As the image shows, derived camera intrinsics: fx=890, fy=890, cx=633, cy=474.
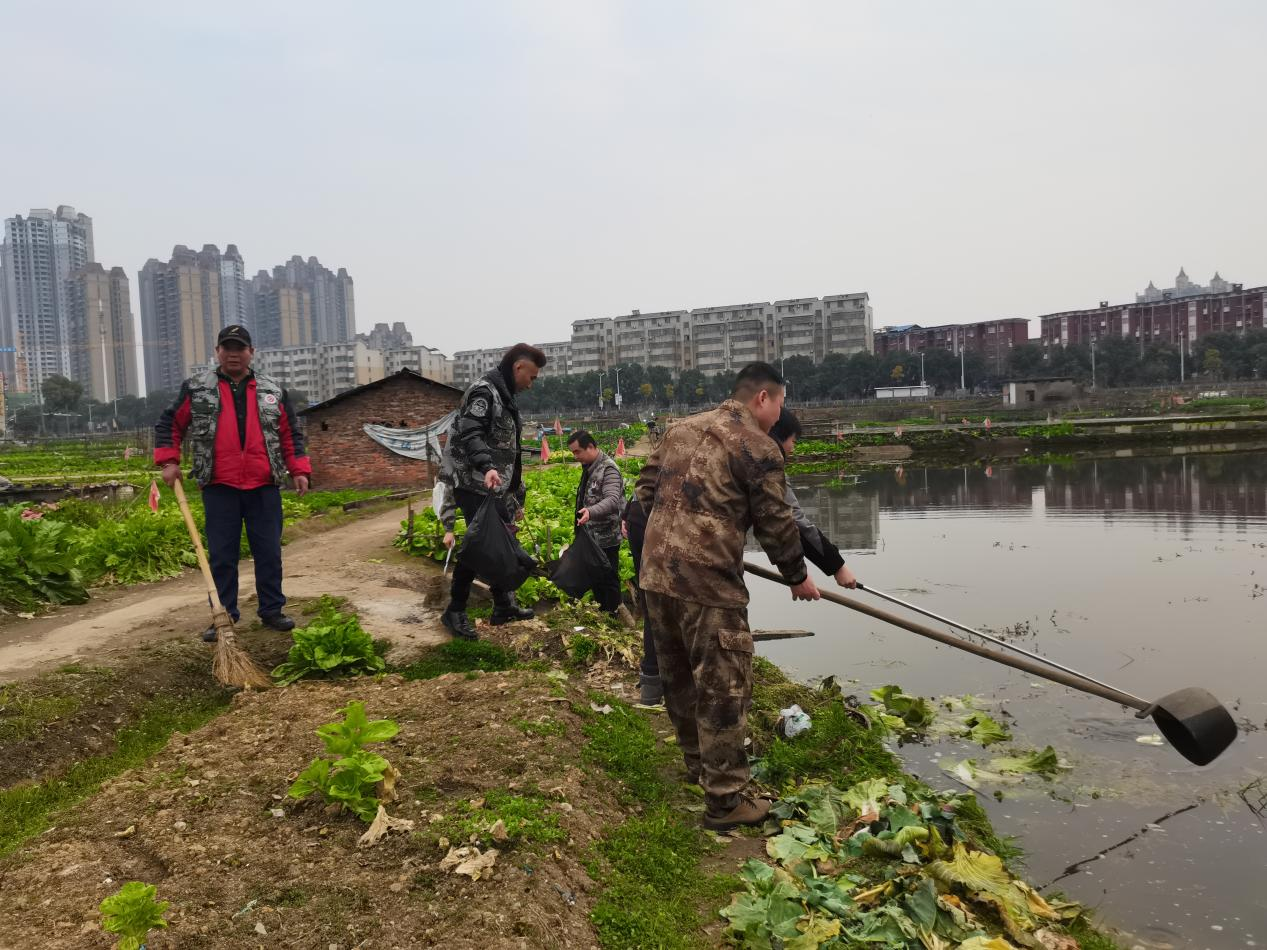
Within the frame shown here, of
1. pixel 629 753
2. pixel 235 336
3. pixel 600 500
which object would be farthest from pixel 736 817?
pixel 235 336

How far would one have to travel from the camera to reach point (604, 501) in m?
7.43

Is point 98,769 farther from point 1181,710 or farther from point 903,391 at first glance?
point 903,391

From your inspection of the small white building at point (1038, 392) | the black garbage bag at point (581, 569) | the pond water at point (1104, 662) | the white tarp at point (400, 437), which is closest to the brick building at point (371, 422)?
the white tarp at point (400, 437)

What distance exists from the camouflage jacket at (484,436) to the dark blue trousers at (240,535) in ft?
4.40

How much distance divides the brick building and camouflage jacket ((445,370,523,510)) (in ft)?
56.7

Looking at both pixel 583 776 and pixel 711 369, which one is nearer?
pixel 583 776

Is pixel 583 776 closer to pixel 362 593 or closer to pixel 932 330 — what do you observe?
pixel 362 593

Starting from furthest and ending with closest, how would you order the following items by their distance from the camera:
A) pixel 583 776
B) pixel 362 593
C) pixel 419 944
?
pixel 362 593 < pixel 583 776 < pixel 419 944

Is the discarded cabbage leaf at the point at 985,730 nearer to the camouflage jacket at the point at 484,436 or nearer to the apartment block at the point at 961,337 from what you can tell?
the camouflage jacket at the point at 484,436

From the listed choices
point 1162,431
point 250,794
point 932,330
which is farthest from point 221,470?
point 932,330

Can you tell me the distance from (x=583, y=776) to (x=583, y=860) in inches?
32.3

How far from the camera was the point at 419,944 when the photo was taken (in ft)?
9.74

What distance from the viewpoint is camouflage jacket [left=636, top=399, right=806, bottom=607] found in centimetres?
420

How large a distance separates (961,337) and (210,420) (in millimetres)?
148278
